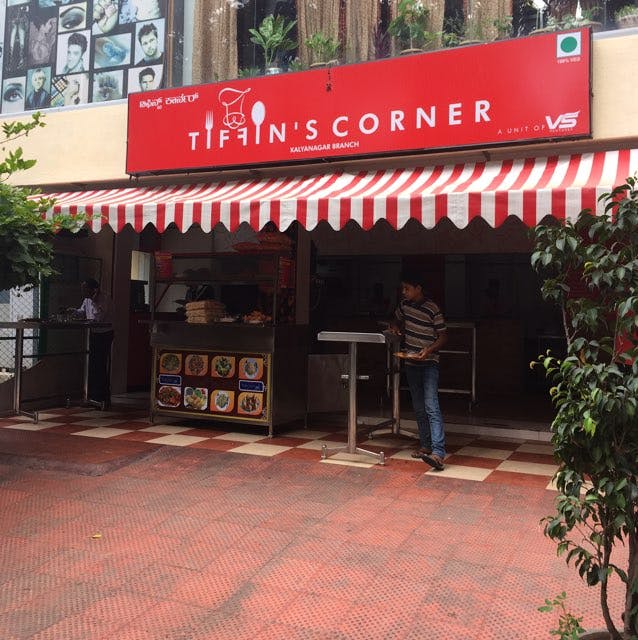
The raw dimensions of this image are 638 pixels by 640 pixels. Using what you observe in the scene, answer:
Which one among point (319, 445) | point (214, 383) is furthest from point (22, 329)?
point (319, 445)

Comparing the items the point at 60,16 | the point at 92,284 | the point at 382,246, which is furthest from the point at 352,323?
the point at 60,16

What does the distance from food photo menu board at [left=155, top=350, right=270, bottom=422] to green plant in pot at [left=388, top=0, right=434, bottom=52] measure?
3.79 metres

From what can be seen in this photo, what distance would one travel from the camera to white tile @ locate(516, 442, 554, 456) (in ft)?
20.6

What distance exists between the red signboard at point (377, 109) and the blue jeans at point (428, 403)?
2228 millimetres

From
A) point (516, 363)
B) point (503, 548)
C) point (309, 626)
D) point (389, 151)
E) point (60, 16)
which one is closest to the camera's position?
point (309, 626)

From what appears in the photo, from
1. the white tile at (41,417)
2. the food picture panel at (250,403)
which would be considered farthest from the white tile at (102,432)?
the food picture panel at (250,403)

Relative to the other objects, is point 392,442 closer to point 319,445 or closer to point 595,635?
point 319,445

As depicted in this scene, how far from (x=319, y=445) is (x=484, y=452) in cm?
159

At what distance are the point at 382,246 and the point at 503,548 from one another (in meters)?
7.29

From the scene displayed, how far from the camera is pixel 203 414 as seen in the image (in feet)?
23.1

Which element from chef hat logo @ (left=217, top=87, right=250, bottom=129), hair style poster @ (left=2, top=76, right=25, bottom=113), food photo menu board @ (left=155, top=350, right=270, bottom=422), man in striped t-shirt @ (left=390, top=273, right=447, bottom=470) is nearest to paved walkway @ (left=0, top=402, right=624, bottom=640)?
man in striped t-shirt @ (left=390, top=273, right=447, bottom=470)

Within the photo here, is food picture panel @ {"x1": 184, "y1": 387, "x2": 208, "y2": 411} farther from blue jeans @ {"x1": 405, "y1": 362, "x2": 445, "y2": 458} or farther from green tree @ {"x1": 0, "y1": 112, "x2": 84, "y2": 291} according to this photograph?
blue jeans @ {"x1": 405, "y1": 362, "x2": 445, "y2": 458}

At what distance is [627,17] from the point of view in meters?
6.33

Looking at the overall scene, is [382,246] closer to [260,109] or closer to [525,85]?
[260,109]
